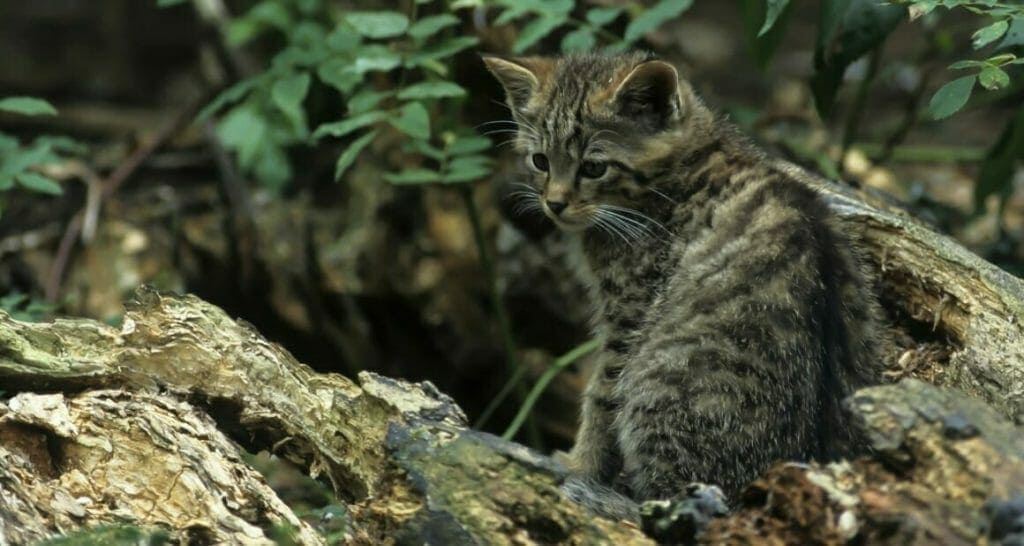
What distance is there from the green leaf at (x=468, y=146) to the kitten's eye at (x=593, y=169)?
0.68 metres

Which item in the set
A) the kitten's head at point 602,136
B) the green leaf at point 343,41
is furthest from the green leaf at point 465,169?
the green leaf at point 343,41

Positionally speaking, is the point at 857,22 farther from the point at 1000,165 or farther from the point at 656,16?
the point at 1000,165

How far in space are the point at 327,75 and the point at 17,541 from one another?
119 inches

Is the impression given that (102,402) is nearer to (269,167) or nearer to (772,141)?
(269,167)

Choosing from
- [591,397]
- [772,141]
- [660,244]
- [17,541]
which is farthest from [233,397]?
[772,141]

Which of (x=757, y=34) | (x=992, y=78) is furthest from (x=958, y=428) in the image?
(x=757, y=34)

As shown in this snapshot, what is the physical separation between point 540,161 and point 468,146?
0.47 metres

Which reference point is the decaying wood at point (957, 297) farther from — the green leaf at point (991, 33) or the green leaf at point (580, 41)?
the green leaf at point (580, 41)

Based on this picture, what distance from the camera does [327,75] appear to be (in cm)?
585

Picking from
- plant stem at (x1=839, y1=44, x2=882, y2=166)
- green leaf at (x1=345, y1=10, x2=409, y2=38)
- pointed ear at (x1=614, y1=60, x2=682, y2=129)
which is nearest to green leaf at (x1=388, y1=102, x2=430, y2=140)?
green leaf at (x1=345, y1=10, x2=409, y2=38)

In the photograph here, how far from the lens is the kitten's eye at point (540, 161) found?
5.47 metres

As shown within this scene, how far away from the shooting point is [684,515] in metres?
3.31

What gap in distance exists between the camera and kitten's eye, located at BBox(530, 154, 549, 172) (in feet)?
17.9

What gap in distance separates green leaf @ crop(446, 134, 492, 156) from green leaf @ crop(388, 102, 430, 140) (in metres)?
0.45
